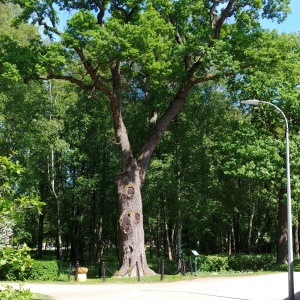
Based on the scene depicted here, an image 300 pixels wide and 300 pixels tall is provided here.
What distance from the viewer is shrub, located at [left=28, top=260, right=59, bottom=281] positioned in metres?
20.3

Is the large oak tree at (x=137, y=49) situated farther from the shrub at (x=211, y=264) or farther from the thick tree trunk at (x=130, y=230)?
the shrub at (x=211, y=264)

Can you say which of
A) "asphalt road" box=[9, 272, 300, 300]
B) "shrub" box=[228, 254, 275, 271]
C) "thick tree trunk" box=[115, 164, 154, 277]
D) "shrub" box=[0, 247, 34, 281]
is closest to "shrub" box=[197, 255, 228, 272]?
"shrub" box=[228, 254, 275, 271]

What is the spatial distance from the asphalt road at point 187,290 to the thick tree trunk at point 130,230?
1790mm

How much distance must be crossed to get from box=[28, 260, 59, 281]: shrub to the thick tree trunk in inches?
135

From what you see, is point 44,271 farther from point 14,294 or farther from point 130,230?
point 14,294

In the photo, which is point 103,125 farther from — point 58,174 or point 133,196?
point 133,196

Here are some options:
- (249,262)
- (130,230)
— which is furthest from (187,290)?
(249,262)

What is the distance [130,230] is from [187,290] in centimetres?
548

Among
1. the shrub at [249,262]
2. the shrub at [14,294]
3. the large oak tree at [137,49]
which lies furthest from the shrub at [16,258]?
the shrub at [249,262]

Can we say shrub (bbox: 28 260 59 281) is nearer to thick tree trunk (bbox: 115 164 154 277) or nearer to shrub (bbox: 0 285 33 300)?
thick tree trunk (bbox: 115 164 154 277)

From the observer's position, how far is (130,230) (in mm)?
19672

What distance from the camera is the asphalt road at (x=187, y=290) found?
13258mm

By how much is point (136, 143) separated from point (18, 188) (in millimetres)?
8280

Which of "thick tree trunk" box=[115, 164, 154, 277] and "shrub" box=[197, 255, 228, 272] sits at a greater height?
"thick tree trunk" box=[115, 164, 154, 277]
